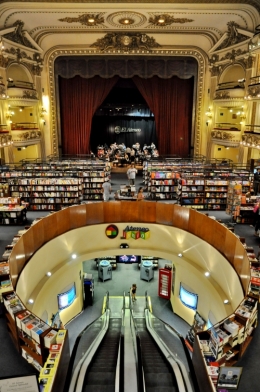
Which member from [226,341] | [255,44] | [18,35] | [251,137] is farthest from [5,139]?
[226,341]

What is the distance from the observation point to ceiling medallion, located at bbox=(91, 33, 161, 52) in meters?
15.5

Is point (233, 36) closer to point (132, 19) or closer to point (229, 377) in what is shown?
point (132, 19)

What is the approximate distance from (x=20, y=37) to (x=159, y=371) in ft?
49.4

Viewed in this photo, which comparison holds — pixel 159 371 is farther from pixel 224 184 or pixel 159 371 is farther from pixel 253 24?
pixel 253 24

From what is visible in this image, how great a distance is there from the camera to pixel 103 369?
5.07m

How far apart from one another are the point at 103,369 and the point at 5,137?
11341 millimetres

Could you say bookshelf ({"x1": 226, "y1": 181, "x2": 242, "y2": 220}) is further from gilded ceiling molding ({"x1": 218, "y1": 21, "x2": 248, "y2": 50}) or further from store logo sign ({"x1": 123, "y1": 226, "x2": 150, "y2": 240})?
gilded ceiling molding ({"x1": 218, "y1": 21, "x2": 248, "y2": 50})

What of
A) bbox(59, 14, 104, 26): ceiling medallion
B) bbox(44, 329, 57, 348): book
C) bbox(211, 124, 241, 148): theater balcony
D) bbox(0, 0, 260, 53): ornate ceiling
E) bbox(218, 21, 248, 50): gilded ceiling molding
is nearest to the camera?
bbox(44, 329, 57, 348): book

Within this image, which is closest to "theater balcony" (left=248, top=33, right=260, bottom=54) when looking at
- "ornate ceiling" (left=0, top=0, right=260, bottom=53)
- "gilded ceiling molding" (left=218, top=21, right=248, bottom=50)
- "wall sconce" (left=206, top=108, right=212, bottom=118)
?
"ornate ceiling" (left=0, top=0, right=260, bottom=53)

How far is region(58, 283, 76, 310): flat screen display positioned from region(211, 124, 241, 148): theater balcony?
1030 centimetres

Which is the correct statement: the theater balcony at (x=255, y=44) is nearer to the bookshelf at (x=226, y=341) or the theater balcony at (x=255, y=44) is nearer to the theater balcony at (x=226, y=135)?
the theater balcony at (x=226, y=135)

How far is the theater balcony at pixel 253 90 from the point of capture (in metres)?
12.4

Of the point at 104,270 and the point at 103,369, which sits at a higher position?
the point at 103,369

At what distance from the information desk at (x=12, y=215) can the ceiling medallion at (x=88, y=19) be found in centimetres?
928
